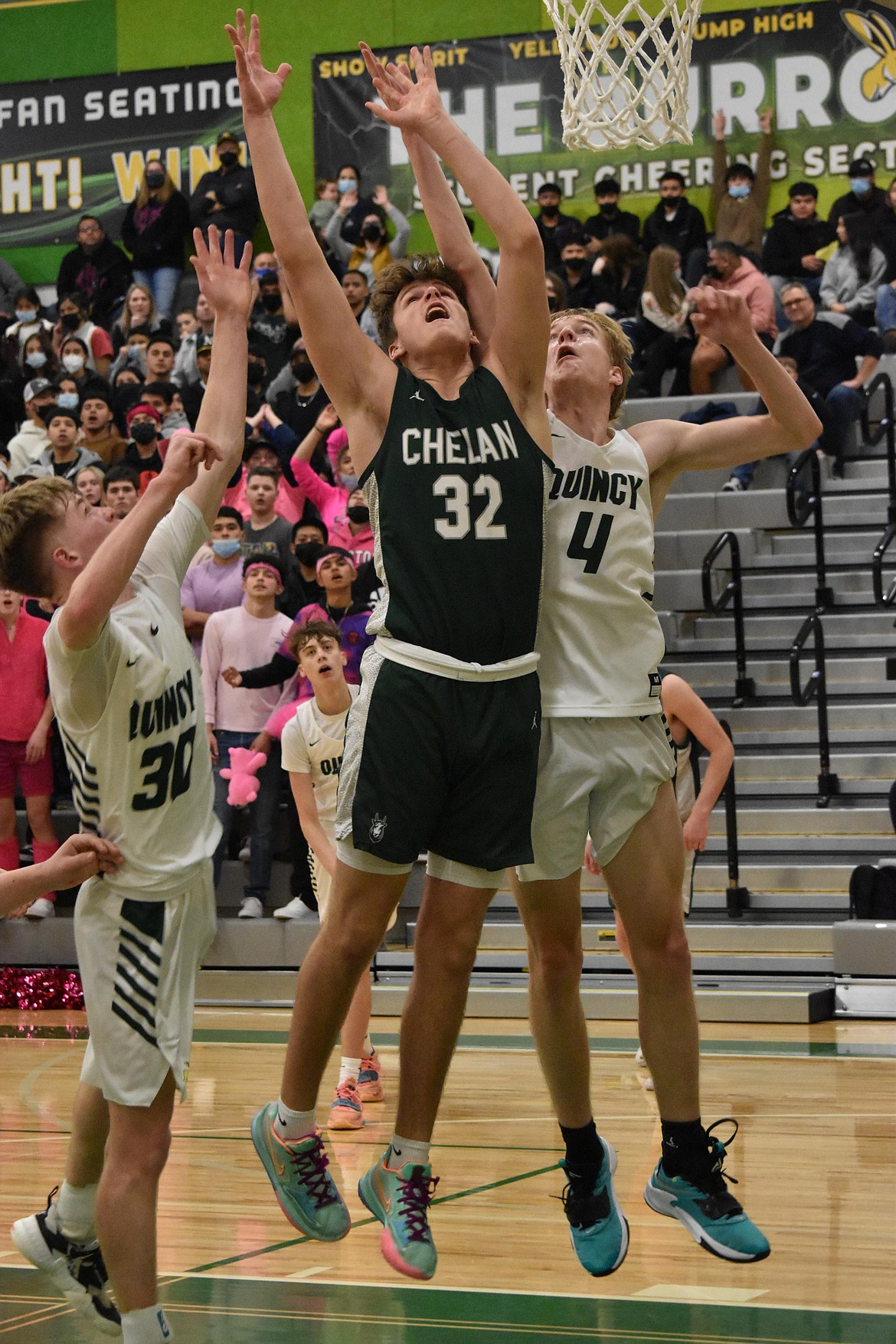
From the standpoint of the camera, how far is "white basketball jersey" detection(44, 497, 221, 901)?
12.1 feet

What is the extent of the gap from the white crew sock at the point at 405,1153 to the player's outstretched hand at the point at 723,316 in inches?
79.4

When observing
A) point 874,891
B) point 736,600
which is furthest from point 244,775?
point 874,891

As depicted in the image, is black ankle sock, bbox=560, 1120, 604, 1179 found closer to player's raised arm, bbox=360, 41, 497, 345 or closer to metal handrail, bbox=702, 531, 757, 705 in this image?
player's raised arm, bbox=360, 41, 497, 345

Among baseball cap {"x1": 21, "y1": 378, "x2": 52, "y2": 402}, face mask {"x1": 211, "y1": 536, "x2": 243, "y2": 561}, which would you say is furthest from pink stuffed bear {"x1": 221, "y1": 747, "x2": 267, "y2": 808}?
baseball cap {"x1": 21, "y1": 378, "x2": 52, "y2": 402}

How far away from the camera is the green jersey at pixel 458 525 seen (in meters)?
3.72

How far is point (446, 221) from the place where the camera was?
13.4ft

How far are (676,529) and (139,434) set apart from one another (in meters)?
3.64

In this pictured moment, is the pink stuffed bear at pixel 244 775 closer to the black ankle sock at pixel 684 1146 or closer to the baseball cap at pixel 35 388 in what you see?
the baseball cap at pixel 35 388

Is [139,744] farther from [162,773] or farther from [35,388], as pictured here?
[35,388]

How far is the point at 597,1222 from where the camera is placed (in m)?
4.19

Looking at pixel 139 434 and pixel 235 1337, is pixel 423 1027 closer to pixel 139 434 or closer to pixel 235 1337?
pixel 235 1337

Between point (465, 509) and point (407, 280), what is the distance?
606 millimetres

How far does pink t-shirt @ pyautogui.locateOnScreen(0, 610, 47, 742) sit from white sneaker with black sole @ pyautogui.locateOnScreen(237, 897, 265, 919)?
1692 mm

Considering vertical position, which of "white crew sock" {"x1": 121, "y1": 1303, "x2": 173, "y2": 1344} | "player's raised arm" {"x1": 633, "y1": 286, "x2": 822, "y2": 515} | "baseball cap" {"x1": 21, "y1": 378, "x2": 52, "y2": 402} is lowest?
"white crew sock" {"x1": 121, "y1": 1303, "x2": 173, "y2": 1344}
